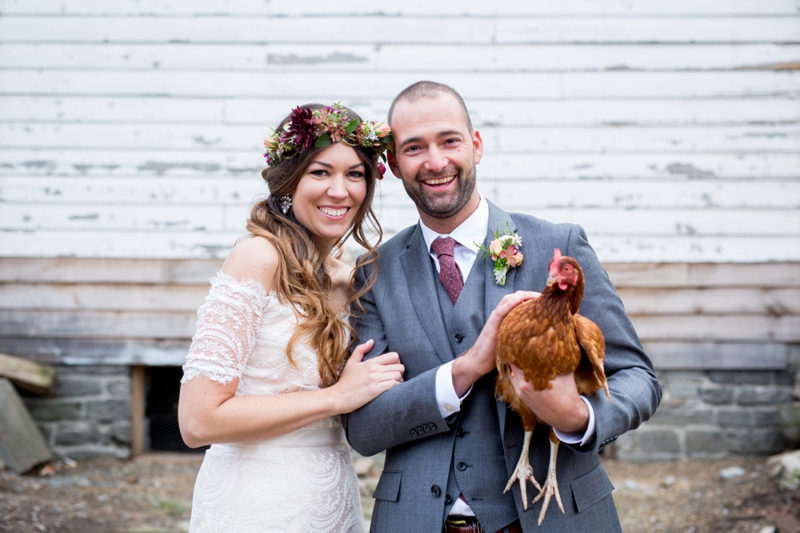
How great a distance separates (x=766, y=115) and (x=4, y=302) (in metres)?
6.74

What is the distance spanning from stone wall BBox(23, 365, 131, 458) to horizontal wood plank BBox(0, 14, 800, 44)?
9.58 ft

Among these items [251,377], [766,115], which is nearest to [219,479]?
[251,377]

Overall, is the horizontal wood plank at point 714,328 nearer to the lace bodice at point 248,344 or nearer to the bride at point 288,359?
the bride at point 288,359

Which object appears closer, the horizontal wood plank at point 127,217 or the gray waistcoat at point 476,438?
the gray waistcoat at point 476,438

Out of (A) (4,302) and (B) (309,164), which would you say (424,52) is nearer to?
(B) (309,164)

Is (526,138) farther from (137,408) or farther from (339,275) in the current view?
(137,408)

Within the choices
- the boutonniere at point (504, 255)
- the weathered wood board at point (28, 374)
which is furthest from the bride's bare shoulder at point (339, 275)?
the weathered wood board at point (28, 374)

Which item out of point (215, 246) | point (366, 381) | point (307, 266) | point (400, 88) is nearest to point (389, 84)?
point (400, 88)

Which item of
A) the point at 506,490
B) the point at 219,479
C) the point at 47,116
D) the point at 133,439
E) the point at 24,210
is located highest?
the point at 47,116

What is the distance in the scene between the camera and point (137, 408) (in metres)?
5.79

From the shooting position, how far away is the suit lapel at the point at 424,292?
2.36m

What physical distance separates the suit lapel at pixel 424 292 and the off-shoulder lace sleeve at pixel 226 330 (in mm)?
572

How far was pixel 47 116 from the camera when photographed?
18.3ft

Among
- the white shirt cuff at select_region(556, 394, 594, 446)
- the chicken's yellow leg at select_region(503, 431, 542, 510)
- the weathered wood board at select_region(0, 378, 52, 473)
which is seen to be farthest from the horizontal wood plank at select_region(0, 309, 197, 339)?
the white shirt cuff at select_region(556, 394, 594, 446)
